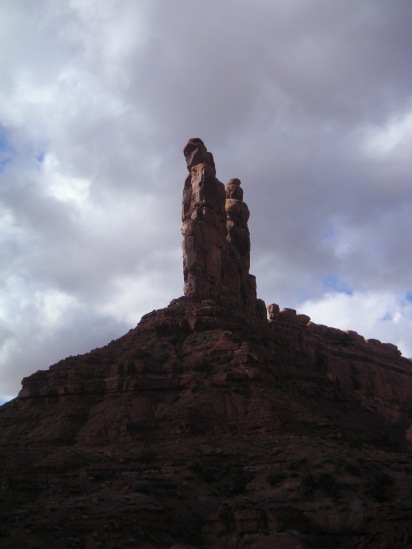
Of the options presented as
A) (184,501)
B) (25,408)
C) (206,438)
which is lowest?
(184,501)

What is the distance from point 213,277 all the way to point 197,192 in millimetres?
12166

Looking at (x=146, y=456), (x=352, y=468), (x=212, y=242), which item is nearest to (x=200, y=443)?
(x=146, y=456)

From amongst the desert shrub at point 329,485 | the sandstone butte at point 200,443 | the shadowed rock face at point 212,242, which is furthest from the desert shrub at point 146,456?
the shadowed rock face at point 212,242

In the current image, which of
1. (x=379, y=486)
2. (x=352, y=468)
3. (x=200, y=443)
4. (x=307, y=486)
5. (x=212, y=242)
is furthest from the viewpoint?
(x=212, y=242)

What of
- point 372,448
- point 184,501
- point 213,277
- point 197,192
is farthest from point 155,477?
point 197,192

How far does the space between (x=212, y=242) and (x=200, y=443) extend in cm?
3930

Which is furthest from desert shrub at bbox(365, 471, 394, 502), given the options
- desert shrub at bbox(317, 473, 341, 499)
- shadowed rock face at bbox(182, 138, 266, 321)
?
shadowed rock face at bbox(182, 138, 266, 321)

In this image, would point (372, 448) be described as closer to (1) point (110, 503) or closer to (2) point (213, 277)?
(1) point (110, 503)

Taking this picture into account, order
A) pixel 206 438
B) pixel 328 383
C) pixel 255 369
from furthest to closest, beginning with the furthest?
pixel 328 383, pixel 255 369, pixel 206 438

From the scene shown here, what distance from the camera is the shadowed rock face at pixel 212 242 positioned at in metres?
86.3

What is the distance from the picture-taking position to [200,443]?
54.3m

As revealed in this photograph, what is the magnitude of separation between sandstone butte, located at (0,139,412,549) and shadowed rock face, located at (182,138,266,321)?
0.82 ft

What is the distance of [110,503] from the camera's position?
42500mm

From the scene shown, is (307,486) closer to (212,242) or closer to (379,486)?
(379,486)
